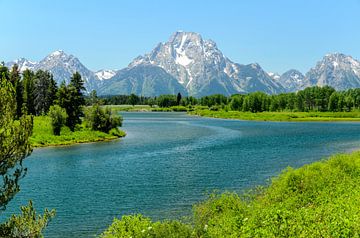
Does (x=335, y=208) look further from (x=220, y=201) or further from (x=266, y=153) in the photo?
(x=266, y=153)

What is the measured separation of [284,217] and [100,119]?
9999 centimetres

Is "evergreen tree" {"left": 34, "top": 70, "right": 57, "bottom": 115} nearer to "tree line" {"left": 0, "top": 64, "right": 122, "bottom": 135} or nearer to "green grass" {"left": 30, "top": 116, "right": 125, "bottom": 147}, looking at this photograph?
"tree line" {"left": 0, "top": 64, "right": 122, "bottom": 135}

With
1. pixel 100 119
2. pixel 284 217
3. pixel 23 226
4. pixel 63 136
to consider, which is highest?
pixel 100 119

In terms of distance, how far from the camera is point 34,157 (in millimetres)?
74812

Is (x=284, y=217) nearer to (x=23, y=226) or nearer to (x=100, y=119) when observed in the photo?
(x=23, y=226)

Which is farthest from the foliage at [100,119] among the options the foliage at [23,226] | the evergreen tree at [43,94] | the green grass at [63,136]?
the foliage at [23,226]

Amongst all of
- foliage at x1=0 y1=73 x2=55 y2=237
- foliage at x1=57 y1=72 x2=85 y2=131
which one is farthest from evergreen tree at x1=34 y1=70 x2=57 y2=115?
foliage at x1=0 y1=73 x2=55 y2=237

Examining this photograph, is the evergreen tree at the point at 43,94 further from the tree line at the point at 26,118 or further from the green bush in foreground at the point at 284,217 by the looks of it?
the green bush in foreground at the point at 284,217

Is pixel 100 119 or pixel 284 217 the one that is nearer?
pixel 284 217

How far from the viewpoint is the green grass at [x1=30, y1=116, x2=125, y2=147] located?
314 ft

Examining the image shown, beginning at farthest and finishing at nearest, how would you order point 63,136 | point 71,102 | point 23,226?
point 71,102 < point 63,136 < point 23,226

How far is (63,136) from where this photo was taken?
334 ft

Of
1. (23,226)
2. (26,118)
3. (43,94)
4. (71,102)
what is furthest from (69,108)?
(23,226)

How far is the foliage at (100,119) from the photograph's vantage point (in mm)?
114062
